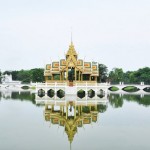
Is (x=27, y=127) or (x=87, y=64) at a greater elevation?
(x=87, y=64)

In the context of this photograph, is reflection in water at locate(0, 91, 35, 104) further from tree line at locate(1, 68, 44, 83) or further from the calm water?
tree line at locate(1, 68, 44, 83)

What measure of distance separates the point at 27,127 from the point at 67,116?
4.49 m

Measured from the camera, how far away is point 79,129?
14586 millimetres

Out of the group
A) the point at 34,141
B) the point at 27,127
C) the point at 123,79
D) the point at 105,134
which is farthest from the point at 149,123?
the point at 123,79

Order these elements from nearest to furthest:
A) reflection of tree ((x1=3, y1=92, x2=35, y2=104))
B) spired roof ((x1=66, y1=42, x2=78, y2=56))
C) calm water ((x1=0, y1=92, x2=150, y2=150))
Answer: calm water ((x1=0, y1=92, x2=150, y2=150)) < reflection of tree ((x1=3, y1=92, x2=35, y2=104)) < spired roof ((x1=66, y1=42, x2=78, y2=56))

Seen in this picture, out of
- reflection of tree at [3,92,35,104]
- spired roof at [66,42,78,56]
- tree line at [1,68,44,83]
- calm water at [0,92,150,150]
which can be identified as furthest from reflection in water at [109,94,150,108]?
tree line at [1,68,44,83]

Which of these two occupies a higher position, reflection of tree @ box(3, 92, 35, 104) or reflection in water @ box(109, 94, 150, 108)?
reflection of tree @ box(3, 92, 35, 104)

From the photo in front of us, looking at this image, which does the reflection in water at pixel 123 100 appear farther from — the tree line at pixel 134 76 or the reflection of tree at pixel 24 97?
the tree line at pixel 134 76

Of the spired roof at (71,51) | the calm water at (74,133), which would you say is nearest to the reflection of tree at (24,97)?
the spired roof at (71,51)

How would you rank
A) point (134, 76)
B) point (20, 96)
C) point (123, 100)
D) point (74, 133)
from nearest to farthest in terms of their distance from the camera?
1. point (74, 133)
2. point (123, 100)
3. point (20, 96)
4. point (134, 76)

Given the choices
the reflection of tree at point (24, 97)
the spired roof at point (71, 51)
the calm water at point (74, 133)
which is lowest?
the calm water at point (74, 133)

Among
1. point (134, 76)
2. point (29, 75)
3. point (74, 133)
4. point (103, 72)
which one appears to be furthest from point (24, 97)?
point (29, 75)

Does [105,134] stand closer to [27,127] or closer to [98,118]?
[27,127]

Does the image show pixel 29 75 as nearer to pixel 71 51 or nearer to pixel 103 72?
pixel 103 72
